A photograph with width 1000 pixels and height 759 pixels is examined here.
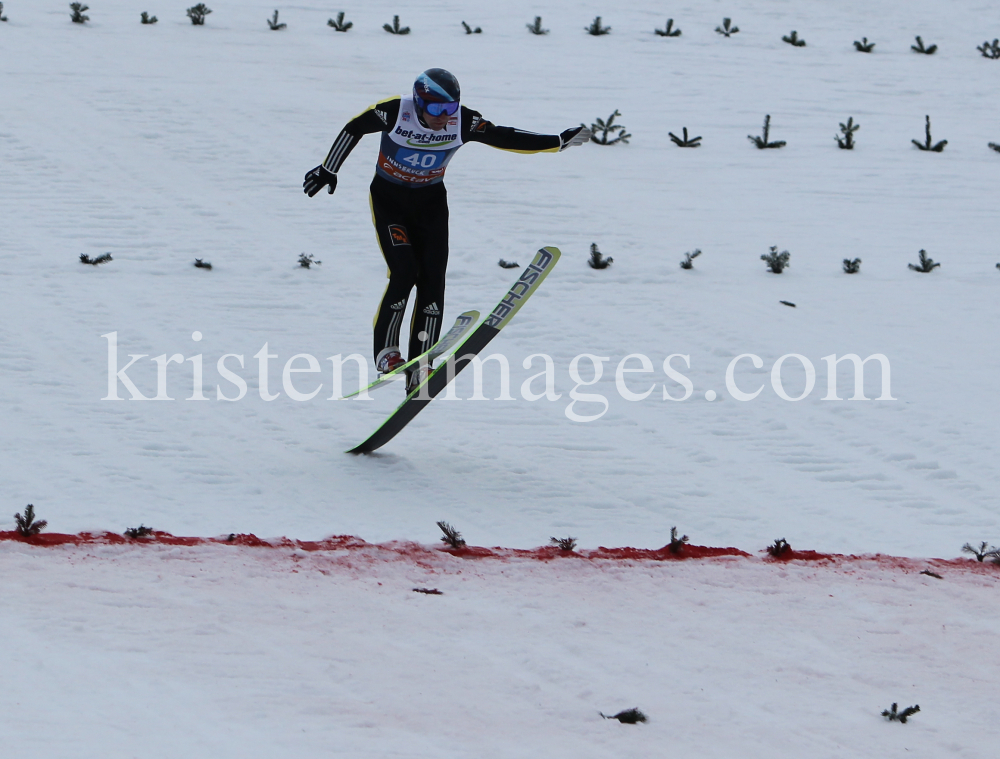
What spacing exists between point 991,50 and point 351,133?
49.0 ft

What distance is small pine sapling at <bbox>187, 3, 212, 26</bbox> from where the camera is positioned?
1568 centimetres

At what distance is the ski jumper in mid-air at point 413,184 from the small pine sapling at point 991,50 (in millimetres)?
13734

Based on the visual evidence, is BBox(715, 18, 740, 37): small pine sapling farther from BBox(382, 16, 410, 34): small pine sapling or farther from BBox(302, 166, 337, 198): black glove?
BBox(302, 166, 337, 198): black glove

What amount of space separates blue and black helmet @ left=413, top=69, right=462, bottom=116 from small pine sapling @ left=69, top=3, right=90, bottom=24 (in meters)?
11.6

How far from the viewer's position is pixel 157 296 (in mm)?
8406

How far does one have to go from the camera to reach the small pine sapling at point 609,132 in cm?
1277

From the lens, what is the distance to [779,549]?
16.4 ft

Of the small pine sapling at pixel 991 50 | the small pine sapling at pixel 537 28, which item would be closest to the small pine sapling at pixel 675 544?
the small pine sapling at pixel 537 28

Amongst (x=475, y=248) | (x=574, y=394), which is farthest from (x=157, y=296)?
(x=574, y=394)

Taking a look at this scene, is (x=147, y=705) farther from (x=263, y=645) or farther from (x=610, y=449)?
(x=610, y=449)

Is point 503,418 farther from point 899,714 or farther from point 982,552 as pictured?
point 899,714

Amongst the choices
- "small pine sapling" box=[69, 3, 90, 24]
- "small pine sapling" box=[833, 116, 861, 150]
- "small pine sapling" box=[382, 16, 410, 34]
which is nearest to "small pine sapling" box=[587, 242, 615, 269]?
"small pine sapling" box=[833, 116, 861, 150]

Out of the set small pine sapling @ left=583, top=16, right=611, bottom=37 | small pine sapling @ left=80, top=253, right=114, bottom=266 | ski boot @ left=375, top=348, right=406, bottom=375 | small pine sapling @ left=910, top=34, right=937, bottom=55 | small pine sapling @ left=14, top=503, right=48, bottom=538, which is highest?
small pine sapling @ left=583, top=16, right=611, bottom=37

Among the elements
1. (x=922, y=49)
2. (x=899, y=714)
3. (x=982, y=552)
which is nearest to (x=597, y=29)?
(x=922, y=49)
